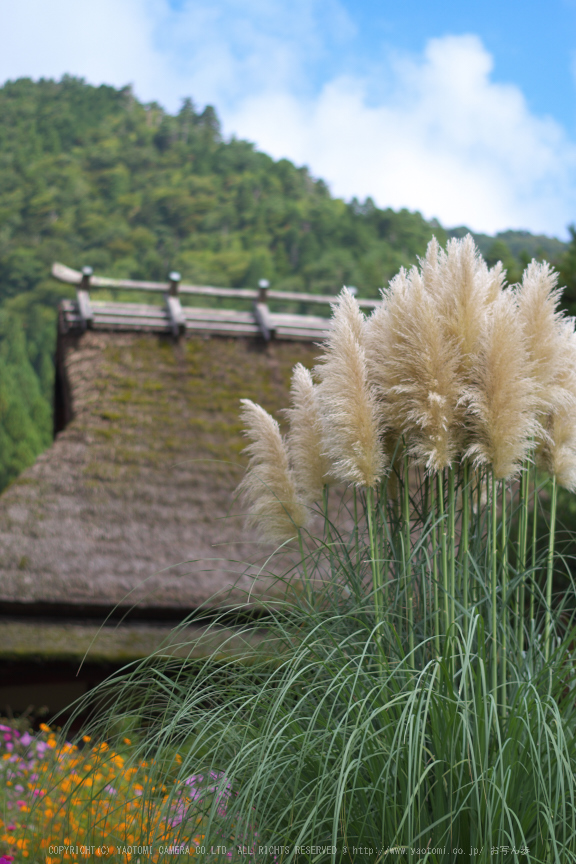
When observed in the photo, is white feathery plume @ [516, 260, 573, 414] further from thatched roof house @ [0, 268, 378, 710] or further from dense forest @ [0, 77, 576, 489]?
dense forest @ [0, 77, 576, 489]

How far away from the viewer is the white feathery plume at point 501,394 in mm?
1506

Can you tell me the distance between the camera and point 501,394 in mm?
1508

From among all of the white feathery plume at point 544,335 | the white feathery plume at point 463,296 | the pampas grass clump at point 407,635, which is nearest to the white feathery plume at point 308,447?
the pampas grass clump at point 407,635

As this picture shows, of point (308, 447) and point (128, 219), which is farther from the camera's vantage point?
point (128, 219)

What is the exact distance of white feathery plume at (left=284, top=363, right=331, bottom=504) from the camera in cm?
182

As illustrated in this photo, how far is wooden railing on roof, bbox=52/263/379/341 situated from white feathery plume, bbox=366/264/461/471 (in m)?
4.71

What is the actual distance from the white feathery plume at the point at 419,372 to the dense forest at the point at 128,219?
59.9 feet

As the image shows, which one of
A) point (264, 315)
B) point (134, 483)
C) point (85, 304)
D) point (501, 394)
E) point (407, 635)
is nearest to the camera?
point (501, 394)

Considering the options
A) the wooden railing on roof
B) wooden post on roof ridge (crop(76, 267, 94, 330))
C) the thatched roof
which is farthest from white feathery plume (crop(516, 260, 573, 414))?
wooden post on roof ridge (crop(76, 267, 94, 330))

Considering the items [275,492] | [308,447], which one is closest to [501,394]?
[308,447]

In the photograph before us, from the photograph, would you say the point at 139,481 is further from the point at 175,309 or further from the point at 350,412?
the point at 350,412

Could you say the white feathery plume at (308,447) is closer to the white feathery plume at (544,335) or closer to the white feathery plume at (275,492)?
the white feathery plume at (275,492)

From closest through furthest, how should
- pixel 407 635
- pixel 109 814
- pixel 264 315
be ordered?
pixel 109 814, pixel 407 635, pixel 264 315

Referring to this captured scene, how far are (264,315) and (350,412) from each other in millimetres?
5358
